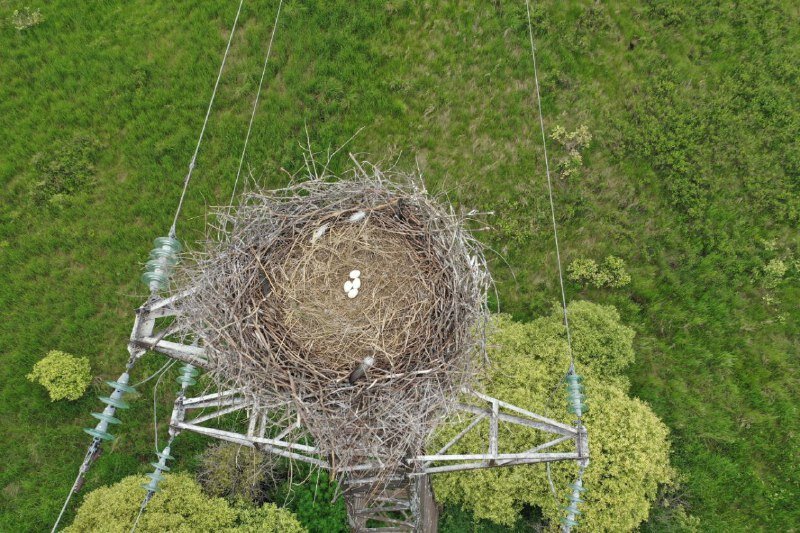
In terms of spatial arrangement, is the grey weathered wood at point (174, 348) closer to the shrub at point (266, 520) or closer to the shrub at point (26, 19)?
the shrub at point (266, 520)

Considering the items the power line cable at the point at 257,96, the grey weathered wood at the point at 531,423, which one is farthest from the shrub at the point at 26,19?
the grey weathered wood at the point at 531,423

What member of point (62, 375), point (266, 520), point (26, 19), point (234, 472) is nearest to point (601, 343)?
point (266, 520)

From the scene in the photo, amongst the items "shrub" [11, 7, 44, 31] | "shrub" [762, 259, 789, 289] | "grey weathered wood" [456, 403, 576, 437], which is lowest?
"shrub" [762, 259, 789, 289]

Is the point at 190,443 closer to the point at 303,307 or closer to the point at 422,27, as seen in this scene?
the point at 303,307

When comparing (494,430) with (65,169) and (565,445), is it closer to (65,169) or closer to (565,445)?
(565,445)

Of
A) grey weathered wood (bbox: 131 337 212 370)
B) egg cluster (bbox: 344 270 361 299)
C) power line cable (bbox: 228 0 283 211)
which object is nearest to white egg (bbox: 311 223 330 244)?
egg cluster (bbox: 344 270 361 299)

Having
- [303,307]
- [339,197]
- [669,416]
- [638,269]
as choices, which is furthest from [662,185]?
[303,307]

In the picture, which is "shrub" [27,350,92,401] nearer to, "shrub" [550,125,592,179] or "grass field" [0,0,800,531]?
"grass field" [0,0,800,531]
